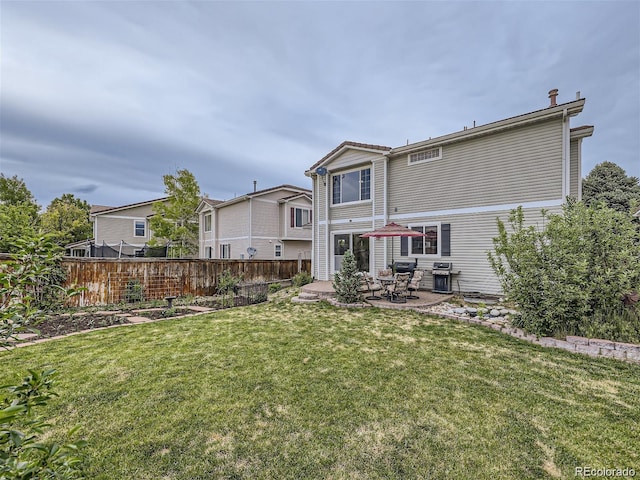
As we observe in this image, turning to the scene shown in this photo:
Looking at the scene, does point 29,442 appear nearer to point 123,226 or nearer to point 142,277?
point 142,277

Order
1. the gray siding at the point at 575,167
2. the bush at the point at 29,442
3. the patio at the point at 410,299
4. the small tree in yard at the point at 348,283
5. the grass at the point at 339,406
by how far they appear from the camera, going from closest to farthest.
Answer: the bush at the point at 29,442 → the grass at the point at 339,406 → the patio at the point at 410,299 → the small tree in yard at the point at 348,283 → the gray siding at the point at 575,167

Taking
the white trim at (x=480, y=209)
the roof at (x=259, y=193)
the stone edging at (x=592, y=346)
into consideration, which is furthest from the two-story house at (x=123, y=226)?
the stone edging at (x=592, y=346)

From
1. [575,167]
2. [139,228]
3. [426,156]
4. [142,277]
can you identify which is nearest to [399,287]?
[426,156]

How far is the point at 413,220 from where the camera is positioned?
12141 millimetres

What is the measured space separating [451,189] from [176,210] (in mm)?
20923

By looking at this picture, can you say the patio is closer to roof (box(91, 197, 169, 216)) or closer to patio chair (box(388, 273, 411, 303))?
patio chair (box(388, 273, 411, 303))

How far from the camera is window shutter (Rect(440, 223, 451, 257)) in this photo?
1119 cm

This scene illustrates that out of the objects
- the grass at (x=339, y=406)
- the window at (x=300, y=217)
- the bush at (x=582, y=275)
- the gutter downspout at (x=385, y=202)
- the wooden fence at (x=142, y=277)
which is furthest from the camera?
the window at (x=300, y=217)

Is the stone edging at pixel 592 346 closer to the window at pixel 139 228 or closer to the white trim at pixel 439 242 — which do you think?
the white trim at pixel 439 242

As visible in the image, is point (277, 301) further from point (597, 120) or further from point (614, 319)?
point (597, 120)

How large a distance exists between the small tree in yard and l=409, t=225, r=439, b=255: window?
3606 millimetres

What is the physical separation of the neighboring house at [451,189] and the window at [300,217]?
7.11 meters

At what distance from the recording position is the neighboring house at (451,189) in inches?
367

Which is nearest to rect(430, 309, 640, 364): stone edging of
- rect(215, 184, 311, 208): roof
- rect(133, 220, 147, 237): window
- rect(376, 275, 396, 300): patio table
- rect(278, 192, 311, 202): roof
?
rect(376, 275, 396, 300): patio table
